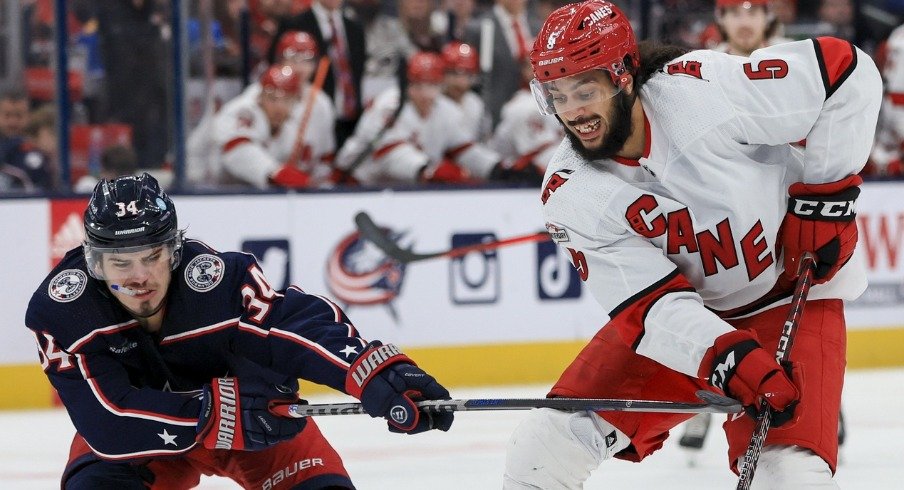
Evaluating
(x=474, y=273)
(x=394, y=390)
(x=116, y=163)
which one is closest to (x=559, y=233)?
(x=394, y=390)

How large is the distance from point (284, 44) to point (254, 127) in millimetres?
415

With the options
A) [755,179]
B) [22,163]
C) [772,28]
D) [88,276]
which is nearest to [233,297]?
[88,276]

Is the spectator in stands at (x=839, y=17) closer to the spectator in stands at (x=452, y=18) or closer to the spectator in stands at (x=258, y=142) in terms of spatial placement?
the spectator in stands at (x=452, y=18)

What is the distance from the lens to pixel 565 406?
8.45ft

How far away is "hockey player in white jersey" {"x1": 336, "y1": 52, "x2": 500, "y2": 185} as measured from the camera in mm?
6023

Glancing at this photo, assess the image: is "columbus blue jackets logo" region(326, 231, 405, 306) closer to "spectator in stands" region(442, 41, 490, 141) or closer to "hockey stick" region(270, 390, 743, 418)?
"spectator in stands" region(442, 41, 490, 141)

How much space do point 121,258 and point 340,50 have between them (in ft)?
12.8

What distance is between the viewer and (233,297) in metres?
2.67

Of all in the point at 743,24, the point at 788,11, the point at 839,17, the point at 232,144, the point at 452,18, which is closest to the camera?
the point at 743,24

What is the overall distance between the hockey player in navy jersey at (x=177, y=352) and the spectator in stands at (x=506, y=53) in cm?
377

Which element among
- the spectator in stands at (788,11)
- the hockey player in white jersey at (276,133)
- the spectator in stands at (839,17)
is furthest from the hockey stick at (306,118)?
the spectator in stands at (839,17)

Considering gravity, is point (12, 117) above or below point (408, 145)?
above

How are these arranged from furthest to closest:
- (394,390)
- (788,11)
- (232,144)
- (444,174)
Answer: (788,11)
(444,174)
(232,144)
(394,390)

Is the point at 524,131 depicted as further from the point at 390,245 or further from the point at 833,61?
the point at 833,61
